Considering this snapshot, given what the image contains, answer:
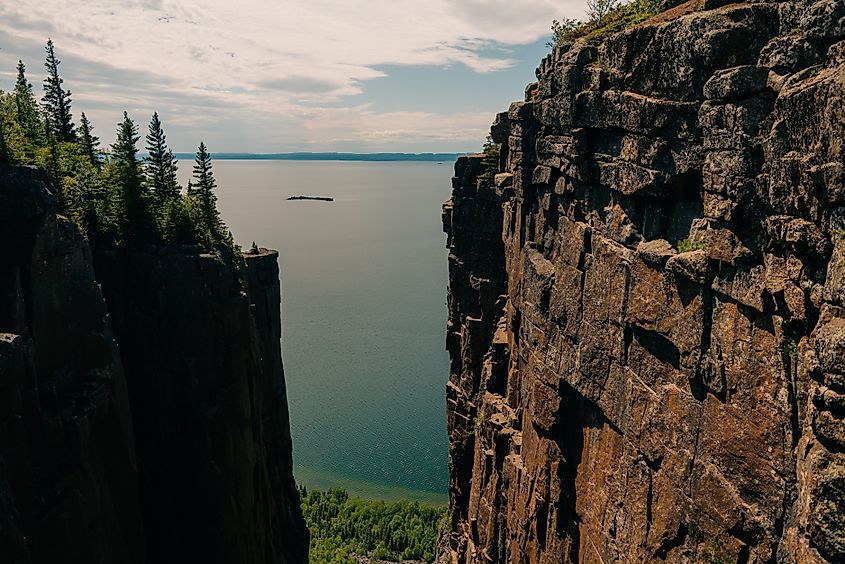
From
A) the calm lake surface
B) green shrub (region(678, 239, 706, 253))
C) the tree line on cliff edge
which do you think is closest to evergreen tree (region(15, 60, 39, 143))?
the tree line on cliff edge

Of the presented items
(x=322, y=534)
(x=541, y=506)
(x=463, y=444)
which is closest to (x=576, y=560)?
(x=541, y=506)

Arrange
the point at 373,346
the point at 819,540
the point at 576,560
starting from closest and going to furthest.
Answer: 1. the point at 819,540
2. the point at 576,560
3. the point at 373,346

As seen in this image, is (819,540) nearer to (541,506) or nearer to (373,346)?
(541,506)

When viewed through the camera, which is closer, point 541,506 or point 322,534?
point 541,506

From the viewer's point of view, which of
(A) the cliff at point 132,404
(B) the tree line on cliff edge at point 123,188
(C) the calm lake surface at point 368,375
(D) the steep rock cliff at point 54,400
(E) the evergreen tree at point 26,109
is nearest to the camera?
(D) the steep rock cliff at point 54,400

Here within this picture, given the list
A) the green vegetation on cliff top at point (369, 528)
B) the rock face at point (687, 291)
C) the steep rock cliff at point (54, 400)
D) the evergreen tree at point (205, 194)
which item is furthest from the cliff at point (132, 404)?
the green vegetation on cliff top at point (369, 528)

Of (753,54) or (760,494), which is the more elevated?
(753,54)

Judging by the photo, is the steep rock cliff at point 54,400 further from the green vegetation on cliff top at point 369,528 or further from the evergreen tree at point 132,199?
the green vegetation on cliff top at point 369,528
